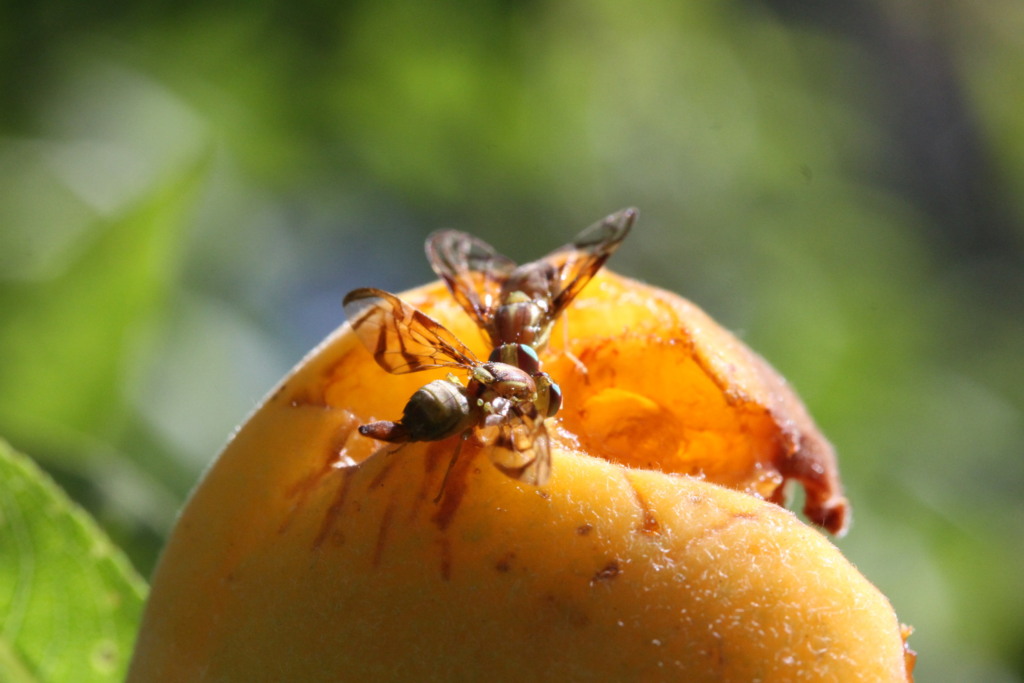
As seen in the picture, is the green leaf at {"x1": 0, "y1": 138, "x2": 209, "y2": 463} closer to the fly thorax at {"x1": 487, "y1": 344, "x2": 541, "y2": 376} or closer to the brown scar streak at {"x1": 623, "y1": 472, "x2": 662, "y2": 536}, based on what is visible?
the fly thorax at {"x1": 487, "y1": 344, "x2": 541, "y2": 376}

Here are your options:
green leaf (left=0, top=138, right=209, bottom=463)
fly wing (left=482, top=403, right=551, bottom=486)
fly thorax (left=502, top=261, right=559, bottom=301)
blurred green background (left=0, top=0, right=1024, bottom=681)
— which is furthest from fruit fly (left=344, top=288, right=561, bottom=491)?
green leaf (left=0, top=138, right=209, bottom=463)

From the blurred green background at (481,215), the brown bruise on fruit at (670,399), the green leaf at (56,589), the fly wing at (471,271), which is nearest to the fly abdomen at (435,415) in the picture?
the brown bruise on fruit at (670,399)

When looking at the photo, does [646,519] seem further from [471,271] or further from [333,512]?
[471,271]

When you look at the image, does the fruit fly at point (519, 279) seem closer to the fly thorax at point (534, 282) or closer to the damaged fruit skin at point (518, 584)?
the fly thorax at point (534, 282)

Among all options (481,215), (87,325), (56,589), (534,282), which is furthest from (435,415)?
(481,215)

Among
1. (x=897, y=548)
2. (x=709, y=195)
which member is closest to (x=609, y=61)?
(x=709, y=195)

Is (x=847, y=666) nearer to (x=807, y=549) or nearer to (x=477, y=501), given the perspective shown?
(x=807, y=549)
